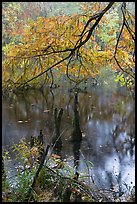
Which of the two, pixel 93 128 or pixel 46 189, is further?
pixel 93 128

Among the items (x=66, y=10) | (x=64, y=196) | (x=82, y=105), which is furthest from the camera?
(x=66, y=10)

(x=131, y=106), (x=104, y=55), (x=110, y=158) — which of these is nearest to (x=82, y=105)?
(x=131, y=106)

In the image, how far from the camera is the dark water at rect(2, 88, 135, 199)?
782 cm

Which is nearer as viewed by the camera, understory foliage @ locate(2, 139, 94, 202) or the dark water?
understory foliage @ locate(2, 139, 94, 202)

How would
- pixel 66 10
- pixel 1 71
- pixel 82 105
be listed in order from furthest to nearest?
pixel 66 10 → pixel 82 105 → pixel 1 71

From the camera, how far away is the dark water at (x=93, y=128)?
308 inches

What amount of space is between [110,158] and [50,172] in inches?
162

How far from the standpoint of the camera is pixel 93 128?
1202cm

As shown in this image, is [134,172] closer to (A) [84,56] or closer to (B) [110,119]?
(A) [84,56]

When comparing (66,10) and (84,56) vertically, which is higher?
(66,10)

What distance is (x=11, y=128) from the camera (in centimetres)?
1146

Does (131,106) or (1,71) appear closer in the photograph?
(1,71)

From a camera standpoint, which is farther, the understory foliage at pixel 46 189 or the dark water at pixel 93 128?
the dark water at pixel 93 128

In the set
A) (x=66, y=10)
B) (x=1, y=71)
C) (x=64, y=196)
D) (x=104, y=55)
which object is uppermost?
(x=66, y=10)
